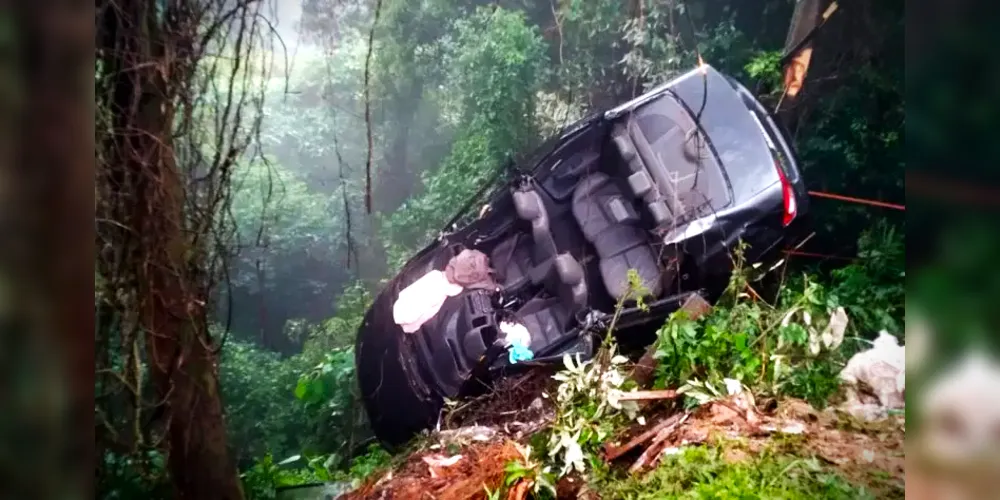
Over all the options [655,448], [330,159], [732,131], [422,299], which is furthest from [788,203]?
[330,159]

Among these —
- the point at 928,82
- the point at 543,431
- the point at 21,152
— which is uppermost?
the point at 21,152

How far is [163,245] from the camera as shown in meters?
1.73

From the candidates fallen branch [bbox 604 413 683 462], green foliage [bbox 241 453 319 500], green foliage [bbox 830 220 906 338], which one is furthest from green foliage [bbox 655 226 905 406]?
green foliage [bbox 241 453 319 500]

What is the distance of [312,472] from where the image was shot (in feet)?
6.72

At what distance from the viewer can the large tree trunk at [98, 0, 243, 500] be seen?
5.17 feet

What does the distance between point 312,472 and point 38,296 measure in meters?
1.29

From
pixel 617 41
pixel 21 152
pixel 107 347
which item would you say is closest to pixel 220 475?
pixel 107 347

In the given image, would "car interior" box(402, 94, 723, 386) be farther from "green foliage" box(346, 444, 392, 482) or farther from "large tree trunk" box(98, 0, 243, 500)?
"large tree trunk" box(98, 0, 243, 500)

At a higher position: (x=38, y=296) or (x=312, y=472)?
(x=38, y=296)

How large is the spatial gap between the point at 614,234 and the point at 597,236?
69 mm

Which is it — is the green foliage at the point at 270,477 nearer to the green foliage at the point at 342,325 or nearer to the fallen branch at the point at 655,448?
the green foliage at the point at 342,325

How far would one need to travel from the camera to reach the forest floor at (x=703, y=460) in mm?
1416

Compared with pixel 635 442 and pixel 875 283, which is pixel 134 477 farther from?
pixel 875 283

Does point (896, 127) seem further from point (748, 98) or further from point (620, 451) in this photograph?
point (620, 451)
